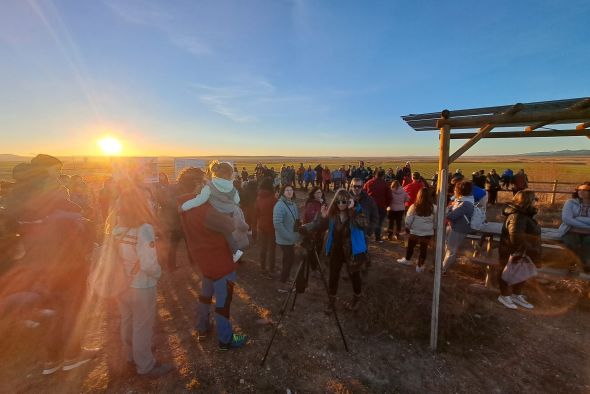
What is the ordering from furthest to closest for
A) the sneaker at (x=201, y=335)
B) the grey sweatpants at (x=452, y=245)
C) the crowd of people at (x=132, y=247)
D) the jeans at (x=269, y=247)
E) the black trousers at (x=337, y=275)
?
the jeans at (x=269, y=247), the grey sweatpants at (x=452, y=245), the black trousers at (x=337, y=275), the sneaker at (x=201, y=335), the crowd of people at (x=132, y=247)

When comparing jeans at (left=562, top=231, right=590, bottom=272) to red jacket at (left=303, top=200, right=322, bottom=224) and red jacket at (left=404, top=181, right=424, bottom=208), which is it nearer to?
red jacket at (left=404, top=181, right=424, bottom=208)

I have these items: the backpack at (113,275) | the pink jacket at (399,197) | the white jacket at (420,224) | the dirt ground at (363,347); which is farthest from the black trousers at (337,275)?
the pink jacket at (399,197)

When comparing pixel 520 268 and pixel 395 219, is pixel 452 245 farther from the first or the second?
pixel 395 219

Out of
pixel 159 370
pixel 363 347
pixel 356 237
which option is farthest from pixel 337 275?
pixel 159 370

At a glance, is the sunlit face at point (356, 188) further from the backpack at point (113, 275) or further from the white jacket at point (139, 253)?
the backpack at point (113, 275)

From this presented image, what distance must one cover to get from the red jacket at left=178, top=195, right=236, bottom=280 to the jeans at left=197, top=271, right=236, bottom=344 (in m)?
0.15

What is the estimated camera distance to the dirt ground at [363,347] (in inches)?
129

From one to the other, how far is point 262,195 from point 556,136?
5678 millimetres

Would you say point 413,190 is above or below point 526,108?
below

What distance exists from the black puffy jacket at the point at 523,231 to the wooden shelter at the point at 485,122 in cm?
133

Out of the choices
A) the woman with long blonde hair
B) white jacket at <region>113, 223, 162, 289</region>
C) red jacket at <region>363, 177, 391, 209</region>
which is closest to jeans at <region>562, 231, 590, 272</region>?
the woman with long blonde hair

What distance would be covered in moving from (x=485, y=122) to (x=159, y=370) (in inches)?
211

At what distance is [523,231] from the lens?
4.59 meters

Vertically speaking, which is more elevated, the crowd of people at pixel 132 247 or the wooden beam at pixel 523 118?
the wooden beam at pixel 523 118
